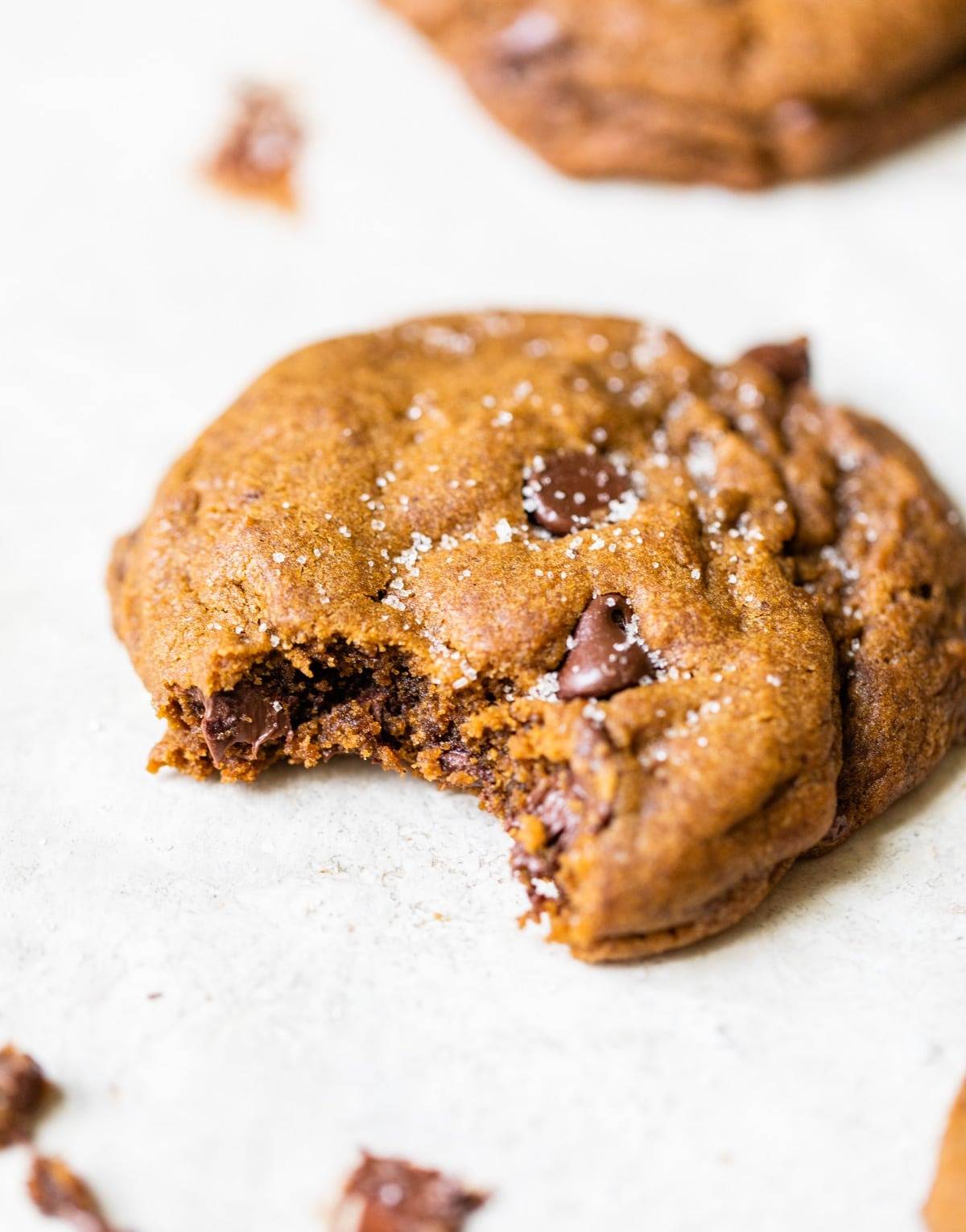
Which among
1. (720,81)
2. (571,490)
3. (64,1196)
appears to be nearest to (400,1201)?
(64,1196)

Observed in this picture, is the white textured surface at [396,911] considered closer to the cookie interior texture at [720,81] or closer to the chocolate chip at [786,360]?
the cookie interior texture at [720,81]

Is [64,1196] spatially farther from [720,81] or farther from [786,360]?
[720,81]

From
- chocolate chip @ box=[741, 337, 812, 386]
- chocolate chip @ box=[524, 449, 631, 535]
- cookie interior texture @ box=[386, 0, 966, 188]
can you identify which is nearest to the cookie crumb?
cookie interior texture @ box=[386, 0, 966, 188]

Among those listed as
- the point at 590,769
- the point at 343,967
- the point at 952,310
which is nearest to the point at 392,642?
the point at 590,769

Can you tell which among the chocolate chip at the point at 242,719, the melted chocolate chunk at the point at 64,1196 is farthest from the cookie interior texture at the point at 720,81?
the melted chocolate chunk at the point at 64,1196

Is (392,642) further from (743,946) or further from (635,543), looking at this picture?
(743,946)

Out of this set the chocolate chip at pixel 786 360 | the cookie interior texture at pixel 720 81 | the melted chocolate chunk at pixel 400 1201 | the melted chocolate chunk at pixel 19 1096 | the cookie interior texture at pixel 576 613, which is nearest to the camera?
the melted chocolate chunk at pixel 400 1201
